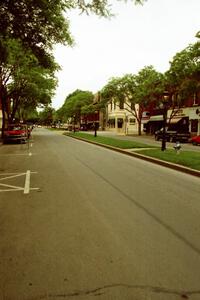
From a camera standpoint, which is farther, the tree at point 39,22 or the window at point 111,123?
the window at point 111,123

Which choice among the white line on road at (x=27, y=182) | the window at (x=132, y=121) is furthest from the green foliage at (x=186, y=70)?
the window at (x=132, y=121)

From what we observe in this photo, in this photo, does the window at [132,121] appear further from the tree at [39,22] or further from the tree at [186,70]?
the tree at [39,22]

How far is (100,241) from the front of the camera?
16.8 feet

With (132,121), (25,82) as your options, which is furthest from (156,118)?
(25,82)

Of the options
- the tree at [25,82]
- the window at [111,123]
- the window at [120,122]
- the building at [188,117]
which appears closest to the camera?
the tree at [25,82]

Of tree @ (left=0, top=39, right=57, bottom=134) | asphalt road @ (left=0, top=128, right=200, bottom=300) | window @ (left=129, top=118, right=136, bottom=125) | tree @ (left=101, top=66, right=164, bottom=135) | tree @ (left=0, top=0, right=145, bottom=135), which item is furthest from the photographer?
window @ (left=129, top=118, right=136, bottom=125)

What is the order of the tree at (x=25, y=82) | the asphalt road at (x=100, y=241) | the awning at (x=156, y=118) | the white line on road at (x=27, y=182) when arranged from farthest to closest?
the awning at (x=156, y=118)
the tree at (x=25, y=82)
the white line on road at (x=27, y=182)
the asphalt road at (x=100, y=241)

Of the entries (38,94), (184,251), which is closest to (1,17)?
(184,251)

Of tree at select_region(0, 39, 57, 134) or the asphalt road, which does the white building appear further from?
the asphalt road

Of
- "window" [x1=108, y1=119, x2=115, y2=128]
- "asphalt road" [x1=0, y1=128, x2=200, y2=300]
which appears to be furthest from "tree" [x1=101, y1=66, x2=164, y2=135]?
"asphalt road" [x1=0, y1=128, x2=200, y2=300]

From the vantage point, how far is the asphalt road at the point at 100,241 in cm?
371

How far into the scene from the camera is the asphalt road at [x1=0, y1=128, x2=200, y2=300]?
3.71m

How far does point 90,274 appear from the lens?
400 cm

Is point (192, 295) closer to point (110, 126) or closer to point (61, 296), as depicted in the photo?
point (61, 296)
